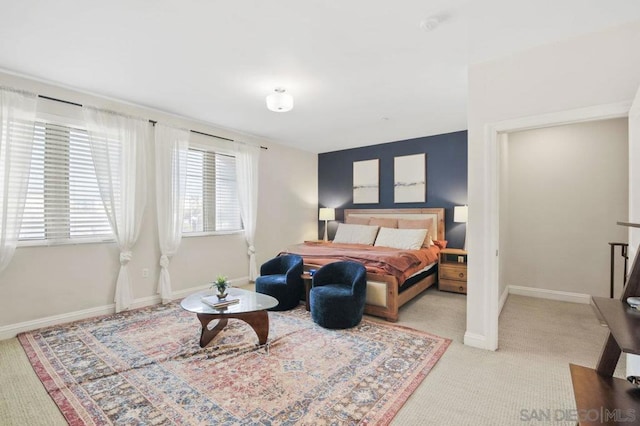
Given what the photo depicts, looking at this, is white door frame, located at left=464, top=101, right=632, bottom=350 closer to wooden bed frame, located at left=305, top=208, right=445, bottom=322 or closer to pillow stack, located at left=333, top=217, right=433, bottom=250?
wooden bed frame, located at left=305, top=208, right=445, bottom=322

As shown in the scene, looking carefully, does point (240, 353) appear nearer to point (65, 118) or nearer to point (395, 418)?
point (395, 418)

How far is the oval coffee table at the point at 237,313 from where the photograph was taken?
261 centimetres

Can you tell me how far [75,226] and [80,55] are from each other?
71.1 inches

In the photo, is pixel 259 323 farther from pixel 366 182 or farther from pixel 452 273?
pixel 366 182

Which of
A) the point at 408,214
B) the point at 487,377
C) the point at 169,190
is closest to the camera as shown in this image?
the point at 487,377

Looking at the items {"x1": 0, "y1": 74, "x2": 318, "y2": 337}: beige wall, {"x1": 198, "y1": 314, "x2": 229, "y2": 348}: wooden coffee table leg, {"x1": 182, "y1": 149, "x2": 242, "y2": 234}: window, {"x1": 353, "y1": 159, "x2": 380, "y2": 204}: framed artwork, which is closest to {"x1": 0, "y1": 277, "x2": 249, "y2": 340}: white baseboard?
{"x1": 0, "y1": 74, "x2": 318, "y2": 337}: beige wall

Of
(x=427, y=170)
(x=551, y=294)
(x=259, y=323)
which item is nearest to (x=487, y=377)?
(x=259, y=323)

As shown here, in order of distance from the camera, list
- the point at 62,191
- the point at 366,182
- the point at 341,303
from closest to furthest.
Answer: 1. the point at 341,303
2. the point at 62,191
3. the point at 366,182

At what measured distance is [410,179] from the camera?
560 centimetres

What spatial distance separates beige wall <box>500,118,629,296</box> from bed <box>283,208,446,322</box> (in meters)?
0.99

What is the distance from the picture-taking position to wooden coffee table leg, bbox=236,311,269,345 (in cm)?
271

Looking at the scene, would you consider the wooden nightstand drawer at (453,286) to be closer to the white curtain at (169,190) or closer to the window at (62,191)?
the white curtain at (169,190)

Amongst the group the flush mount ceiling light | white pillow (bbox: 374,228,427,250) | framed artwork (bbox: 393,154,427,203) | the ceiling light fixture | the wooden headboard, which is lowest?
white pillow (bbox: 374,228,427,250)

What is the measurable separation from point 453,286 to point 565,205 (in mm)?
1870
